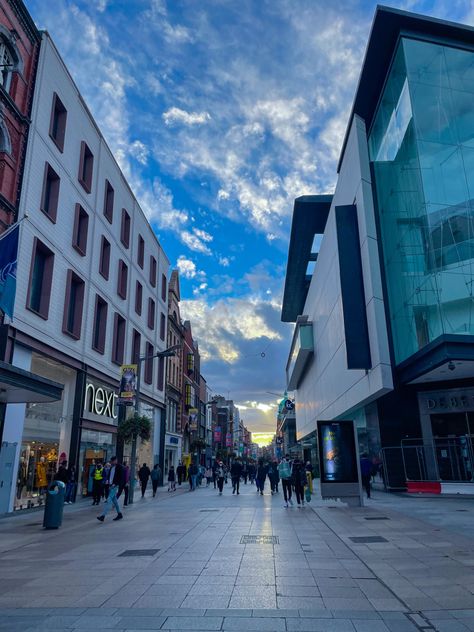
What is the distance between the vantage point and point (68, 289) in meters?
22.8

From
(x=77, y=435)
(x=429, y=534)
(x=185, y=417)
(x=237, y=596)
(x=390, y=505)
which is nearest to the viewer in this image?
(x=237, y=596)

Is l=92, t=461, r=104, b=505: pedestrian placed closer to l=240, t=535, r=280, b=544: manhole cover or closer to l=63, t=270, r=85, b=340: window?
l=63, t=270, r=85, b=340: window

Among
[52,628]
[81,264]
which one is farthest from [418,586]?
[81,264]

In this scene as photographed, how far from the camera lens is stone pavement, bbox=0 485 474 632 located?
5.71 metres

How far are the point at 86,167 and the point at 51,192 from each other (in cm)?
508

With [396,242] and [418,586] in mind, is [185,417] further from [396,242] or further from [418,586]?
[418,586]

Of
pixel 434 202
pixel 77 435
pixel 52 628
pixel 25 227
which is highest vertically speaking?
pixel 434 202

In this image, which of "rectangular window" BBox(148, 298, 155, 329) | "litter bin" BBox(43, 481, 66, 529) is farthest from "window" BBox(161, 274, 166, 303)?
"litter bin" BBox(43, 481, 66, 529)

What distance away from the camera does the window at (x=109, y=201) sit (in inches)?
1134

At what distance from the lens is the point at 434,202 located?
67.7ft

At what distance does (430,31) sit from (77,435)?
83.3 ft

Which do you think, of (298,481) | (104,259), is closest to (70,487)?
(298,481)

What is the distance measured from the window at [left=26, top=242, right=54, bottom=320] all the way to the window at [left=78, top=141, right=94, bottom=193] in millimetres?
5435

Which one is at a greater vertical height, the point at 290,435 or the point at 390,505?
the point at 290,435
